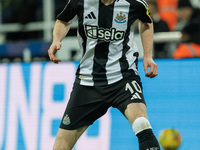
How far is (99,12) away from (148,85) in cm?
228

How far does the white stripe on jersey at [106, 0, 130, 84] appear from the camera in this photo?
5.07m

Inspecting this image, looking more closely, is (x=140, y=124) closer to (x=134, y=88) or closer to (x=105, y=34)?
(x=134, y=88)

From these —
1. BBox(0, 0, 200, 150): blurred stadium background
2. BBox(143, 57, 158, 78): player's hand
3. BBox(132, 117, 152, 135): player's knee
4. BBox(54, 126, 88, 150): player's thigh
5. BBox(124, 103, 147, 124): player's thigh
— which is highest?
BBox(143, 57, 158, 78): player's hand

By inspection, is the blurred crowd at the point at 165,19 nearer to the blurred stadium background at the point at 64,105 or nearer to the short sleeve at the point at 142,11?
the blurred stadium background at the point at 64,105

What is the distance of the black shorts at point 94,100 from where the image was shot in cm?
501

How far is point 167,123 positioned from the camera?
6934mm

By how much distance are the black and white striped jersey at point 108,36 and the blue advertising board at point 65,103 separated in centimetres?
194

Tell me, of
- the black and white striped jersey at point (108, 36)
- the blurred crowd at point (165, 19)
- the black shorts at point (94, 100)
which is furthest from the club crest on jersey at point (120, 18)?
the blurred crowd at point (165, 19)

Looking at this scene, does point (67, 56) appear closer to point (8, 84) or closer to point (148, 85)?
point (8, 84)

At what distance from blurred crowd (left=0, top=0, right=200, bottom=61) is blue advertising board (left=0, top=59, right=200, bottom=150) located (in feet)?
4.05

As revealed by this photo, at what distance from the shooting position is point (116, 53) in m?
5.10

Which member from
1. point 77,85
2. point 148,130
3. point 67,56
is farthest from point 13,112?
point 67,56

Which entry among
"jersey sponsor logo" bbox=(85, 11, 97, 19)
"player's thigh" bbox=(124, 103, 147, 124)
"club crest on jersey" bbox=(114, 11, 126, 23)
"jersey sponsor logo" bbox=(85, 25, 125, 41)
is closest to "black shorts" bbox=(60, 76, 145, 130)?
"player's thigh" bbox=(124, 103, 147, 124)

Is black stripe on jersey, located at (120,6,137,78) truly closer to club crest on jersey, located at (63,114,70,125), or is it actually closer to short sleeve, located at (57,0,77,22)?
short sleeve, located at (57,0,77,22)
